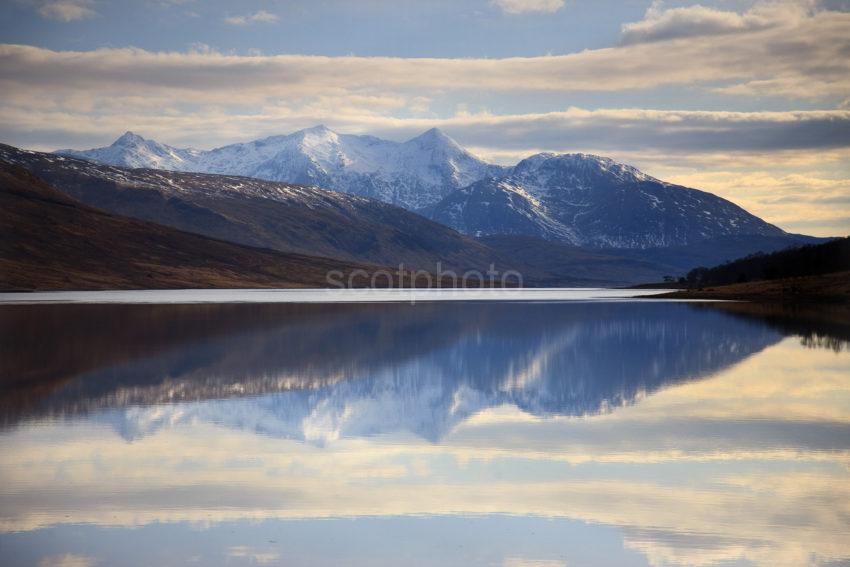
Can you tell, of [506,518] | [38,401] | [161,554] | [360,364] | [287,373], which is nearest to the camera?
[161,554]

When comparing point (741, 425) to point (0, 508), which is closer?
point (0, 508)

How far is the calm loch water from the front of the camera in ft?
56.9

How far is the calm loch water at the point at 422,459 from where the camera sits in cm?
1734

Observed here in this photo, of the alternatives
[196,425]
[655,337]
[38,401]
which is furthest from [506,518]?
[655,337]

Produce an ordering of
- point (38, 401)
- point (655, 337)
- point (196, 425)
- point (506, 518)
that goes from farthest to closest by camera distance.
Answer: point (655, 337), point (38, 401), point (196, 425), point (506, 518)

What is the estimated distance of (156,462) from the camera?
79.3 ft

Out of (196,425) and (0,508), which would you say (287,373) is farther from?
(0,508)

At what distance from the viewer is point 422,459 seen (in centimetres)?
2470

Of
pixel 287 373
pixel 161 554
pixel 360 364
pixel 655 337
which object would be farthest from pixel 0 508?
pixel 655 337

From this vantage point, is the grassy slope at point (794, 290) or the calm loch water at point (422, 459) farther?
the grassy slope at point (794, 290)

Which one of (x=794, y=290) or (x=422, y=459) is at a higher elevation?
(x=422, y=459)

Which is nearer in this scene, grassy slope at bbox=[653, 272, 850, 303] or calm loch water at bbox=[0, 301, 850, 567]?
calm loch water at bbox=[0, 301, 850, 567]

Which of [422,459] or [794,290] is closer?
[422,459]

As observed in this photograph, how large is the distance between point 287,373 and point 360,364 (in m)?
5.75
